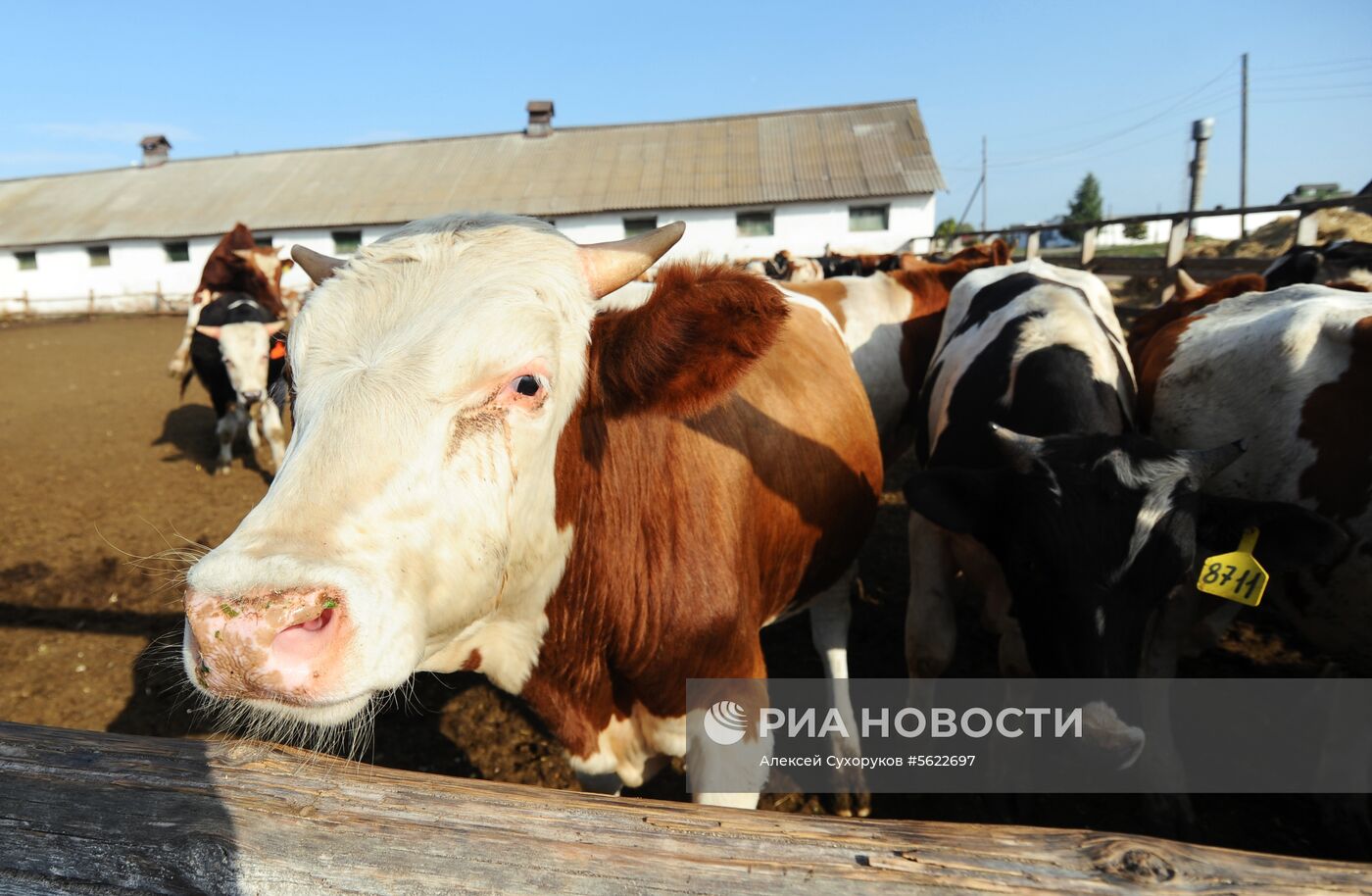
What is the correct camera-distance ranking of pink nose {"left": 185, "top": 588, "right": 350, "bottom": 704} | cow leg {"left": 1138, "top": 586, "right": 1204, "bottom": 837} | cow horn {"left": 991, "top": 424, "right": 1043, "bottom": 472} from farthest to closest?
cow leg {"left": 1138, "top": 586, "right": 1204, "bottom": 837} < cow horn {"left": 991, "top": 424, "right": 1043, "bottom": 472} < pink nose {"left": 185, "top": 588, "right": 350, "bottom": 704}

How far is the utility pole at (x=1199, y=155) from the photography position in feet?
81.8

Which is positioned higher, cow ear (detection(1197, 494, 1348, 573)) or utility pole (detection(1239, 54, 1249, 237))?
utility pole (detection(1239, 54, 1249, 237))

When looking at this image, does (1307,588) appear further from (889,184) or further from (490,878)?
(889,184)

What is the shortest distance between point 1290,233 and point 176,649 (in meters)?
13.5

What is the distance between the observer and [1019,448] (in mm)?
2484

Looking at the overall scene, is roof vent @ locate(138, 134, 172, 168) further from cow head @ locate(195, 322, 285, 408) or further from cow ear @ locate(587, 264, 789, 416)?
cow ear @ locate(587, 264, 789, 416)

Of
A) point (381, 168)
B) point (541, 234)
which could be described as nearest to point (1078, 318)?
point (541, 234)

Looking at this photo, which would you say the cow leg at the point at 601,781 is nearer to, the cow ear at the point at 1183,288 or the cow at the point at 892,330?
the cow at the point at 892,330

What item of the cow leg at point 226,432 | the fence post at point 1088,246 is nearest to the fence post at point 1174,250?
the fence post at point 1088,246

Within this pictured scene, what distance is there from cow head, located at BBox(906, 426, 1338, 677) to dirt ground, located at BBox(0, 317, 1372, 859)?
1.22m

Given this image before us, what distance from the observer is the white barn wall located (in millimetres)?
26469

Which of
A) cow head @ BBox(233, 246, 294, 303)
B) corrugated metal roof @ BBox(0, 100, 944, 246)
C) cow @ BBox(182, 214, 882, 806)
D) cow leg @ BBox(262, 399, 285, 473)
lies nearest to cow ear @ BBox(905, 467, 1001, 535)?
cow @ BBox(182, 214, 882, 806)

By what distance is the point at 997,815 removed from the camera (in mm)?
3068

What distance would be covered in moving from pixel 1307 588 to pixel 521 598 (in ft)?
9.46
